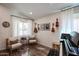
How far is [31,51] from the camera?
174 centimetres

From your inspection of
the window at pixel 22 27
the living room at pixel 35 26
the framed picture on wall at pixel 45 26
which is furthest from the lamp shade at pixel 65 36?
the window at pixel 22 27

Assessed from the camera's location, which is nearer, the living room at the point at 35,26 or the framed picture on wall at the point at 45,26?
the living room at the point at 35,26

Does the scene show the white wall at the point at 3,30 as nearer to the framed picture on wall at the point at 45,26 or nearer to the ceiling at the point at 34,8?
the ceiling at the point at 34,8

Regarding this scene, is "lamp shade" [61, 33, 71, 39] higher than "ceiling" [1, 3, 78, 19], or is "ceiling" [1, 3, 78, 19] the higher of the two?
"ceiling" [1, 3, 78, 19]

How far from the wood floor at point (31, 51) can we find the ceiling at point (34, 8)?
22.8 inches

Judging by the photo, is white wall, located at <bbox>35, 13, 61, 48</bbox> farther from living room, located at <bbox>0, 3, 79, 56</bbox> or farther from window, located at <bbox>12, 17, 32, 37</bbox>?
window, located at <bbox>12, 17, 32, 37</bbox>

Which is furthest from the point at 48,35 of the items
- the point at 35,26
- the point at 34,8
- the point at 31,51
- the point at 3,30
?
the point at 3,30

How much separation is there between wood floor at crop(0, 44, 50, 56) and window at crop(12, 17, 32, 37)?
0.84 feet

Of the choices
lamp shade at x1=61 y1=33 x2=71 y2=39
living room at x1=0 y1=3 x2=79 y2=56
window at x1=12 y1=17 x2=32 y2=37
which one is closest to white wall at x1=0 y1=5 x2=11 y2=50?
living room at x1=0 y1=3 x2=79 y2=56

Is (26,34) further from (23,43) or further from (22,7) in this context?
(22,7)

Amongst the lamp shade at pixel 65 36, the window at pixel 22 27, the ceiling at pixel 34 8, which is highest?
the ceiling at pixel 34 8

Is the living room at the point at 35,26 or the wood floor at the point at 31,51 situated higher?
the living room at the point at 35,26

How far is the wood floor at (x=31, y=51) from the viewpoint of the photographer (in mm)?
1688

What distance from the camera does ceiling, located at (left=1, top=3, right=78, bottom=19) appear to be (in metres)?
1.66
